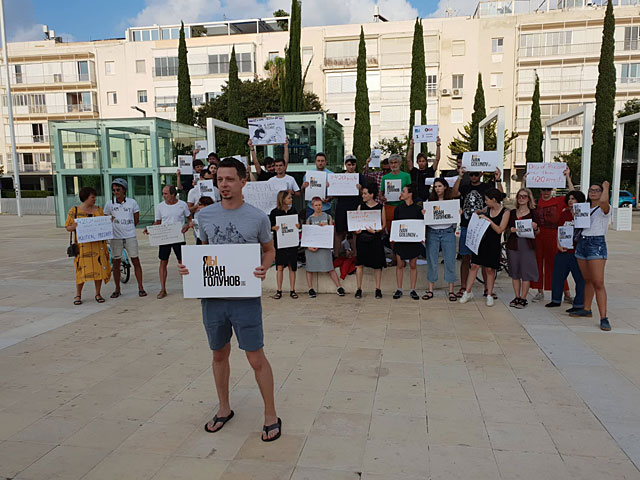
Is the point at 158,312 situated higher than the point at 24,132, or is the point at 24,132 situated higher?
the point at 24,132

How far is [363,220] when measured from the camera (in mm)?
7953

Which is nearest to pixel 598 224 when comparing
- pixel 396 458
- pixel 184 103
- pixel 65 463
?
pixel 396 458

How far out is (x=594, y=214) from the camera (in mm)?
6320

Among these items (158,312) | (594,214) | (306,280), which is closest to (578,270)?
(594,214)

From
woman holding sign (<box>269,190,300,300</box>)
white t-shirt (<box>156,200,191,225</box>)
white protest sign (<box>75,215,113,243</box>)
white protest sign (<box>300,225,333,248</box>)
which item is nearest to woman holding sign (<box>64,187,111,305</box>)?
white protest sign (<box>75,215,113,243</box>)

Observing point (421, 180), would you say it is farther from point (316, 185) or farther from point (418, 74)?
point (418, 74)

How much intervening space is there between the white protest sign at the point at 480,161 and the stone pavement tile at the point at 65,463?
6.84 meters

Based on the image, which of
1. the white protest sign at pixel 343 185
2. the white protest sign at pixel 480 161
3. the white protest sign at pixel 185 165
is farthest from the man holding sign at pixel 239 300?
the white protest sign at pixel 185 165

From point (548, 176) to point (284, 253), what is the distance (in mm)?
4510

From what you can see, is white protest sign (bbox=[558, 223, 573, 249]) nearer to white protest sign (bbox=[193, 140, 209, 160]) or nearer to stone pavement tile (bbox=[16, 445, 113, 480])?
stone pavement tile (bbox=[16, 445, 113, 480])

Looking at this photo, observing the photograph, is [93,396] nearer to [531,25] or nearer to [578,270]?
[578,270]

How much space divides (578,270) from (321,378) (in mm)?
4451

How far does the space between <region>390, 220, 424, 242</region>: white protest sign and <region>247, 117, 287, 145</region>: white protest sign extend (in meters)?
2.87

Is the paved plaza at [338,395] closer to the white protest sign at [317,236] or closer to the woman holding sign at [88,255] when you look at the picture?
the woman holding sign at [88,255]
